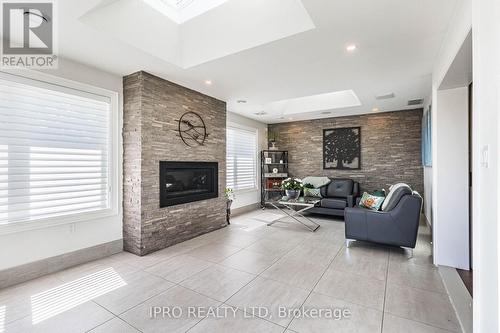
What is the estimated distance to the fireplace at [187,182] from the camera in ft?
12.0

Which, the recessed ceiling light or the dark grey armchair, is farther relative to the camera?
the dark grey armchair

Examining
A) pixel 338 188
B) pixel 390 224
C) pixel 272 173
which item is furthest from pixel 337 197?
pixel 390 224

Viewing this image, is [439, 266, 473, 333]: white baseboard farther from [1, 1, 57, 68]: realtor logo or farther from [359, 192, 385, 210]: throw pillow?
[1, 1, 57, 68]: realtor logo

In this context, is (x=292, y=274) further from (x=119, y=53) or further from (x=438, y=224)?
(x=119, y=53)

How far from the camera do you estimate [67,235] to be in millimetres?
2906

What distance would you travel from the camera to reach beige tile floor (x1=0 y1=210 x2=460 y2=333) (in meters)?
1.88

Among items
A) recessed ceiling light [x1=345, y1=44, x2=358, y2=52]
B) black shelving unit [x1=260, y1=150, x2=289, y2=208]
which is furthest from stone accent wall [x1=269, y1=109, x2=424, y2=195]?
recessed ceiling light [x1=345, y1=44, x2=358, y2=52]

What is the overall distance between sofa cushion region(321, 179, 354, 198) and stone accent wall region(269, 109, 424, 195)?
44 centimetres

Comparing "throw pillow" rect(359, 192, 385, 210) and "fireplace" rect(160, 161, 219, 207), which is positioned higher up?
"fireplace" rect(160, 161, 219, 207)

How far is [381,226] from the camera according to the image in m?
3.35

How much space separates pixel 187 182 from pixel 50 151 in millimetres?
1887

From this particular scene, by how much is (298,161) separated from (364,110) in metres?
2.19

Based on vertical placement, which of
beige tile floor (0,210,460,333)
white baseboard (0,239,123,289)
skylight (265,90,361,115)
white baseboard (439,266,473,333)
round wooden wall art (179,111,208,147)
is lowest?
beige tile floor (0,210,460,333)

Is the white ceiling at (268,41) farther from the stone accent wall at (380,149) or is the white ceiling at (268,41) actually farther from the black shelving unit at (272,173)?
the black shelving unit at (272,173)
